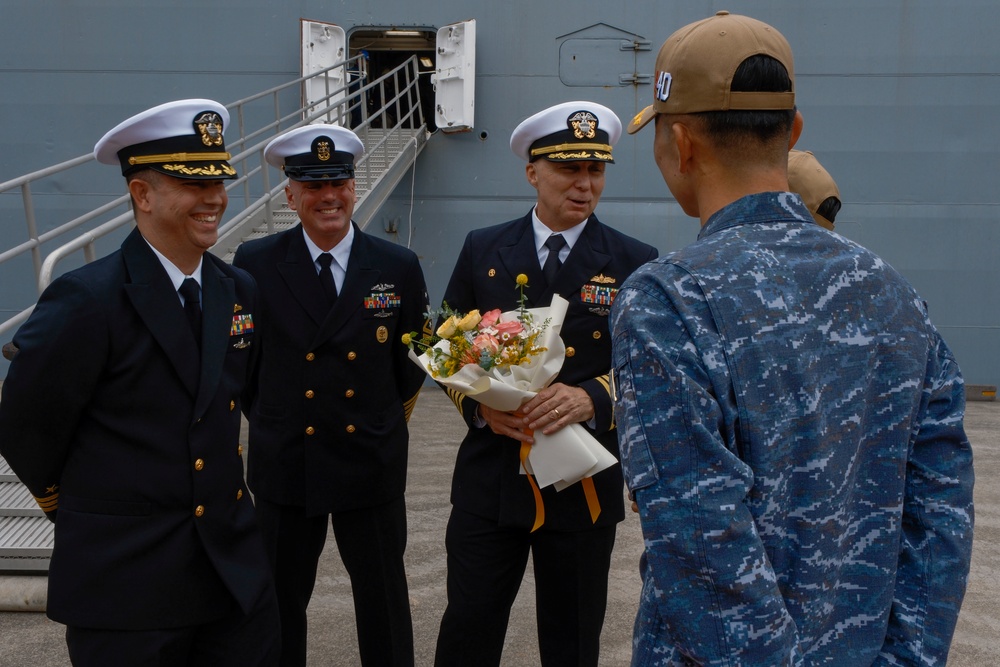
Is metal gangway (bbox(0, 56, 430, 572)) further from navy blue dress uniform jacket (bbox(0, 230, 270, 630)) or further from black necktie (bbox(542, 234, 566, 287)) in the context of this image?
black necktie (bbox(542, 234, 566, 287))

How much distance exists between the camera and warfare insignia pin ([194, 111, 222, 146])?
2.20 metres

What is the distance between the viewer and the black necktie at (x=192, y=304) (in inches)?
83.5

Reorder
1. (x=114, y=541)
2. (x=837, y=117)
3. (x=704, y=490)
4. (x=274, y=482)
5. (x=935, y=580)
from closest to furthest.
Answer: (x=704, y=490) < (x=935, y=580) < (x=114, y=541) < (x=274, y=482) < (x=837, y=117)

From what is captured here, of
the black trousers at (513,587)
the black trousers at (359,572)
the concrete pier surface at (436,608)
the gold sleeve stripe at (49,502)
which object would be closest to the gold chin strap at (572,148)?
the black trousers at (513,587)

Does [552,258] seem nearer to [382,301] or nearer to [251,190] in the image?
[382,301]

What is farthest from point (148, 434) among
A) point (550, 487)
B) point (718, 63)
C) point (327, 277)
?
point (718, 63)

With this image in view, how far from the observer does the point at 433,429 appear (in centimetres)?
689

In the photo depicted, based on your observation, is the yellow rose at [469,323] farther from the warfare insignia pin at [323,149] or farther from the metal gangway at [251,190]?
the metal gangway at [251,190]

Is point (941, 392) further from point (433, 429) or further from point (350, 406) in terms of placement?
point (433, 429)

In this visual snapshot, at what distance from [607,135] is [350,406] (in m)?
1.24

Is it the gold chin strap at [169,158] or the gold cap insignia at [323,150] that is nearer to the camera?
the gold chin strap at [169,158]

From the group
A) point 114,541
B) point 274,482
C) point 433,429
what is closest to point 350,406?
point 274,482

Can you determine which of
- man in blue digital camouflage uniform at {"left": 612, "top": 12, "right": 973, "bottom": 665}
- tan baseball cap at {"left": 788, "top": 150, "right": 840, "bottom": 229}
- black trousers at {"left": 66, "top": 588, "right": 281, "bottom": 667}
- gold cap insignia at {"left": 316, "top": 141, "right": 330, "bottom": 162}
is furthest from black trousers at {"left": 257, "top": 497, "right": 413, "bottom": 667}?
man in blue digital camouflage uniform at {"left": 612, "top": 12, "right": 973, "bottom": 665}

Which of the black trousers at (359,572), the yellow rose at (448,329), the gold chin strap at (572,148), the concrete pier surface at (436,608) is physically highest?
the gold chin strap at (572,148)
